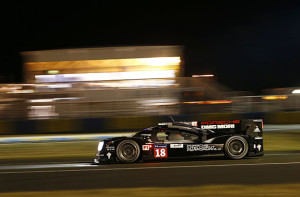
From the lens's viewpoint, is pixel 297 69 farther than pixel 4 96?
Yes

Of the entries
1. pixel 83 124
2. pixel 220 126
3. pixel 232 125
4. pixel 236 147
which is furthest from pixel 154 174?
pixel 83 124

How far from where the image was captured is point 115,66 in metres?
22.1

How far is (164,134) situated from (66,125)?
11.9m

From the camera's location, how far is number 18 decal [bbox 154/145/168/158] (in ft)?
31.7

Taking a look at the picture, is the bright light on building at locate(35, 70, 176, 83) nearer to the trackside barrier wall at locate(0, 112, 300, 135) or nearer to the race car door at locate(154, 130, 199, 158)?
the trackside barrier wall at locate(0, 112, 300, 135)

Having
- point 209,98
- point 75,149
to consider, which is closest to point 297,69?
point 209,98

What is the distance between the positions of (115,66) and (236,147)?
13.4 meters

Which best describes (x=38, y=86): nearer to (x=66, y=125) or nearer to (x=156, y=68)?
(x=66, y=125)

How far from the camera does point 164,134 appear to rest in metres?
9.95

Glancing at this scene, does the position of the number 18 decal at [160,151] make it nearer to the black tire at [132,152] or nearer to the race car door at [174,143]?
the race car door at [174,143]

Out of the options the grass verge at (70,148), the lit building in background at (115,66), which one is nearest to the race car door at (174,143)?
the grass verge at (70,148)

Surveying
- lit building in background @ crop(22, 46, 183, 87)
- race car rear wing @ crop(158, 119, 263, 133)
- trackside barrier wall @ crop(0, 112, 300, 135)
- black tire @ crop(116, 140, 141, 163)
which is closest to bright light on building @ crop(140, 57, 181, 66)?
lit building in background @ crop(22, 46, 183, 87)

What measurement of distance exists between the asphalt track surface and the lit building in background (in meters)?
12.1

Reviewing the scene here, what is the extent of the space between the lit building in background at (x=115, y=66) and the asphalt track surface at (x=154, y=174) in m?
12.1
